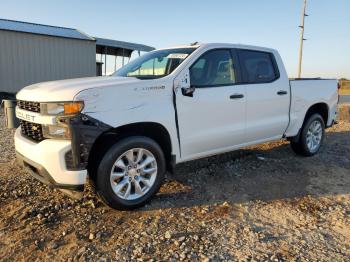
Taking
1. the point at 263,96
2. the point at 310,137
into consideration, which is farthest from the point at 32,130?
the point at 310,137

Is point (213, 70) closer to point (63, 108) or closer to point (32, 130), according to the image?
point (63, 108)

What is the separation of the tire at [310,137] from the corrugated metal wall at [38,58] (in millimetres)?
14504

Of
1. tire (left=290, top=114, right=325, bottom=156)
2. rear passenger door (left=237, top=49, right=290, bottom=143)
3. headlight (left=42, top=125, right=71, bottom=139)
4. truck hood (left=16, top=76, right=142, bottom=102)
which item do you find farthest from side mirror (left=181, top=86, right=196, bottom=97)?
tire (left=290, top=114, right=325, bottom=156)

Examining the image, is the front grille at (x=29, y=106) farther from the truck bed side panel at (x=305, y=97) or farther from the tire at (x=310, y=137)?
the tire at (x=310, y=137)

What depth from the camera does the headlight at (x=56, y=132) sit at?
320 centimetres

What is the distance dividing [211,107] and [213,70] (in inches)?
20.7

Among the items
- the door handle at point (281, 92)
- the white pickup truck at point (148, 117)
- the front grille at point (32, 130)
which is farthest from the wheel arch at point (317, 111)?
the front grille at point (32, 130)

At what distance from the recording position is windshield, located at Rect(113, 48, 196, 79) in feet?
13.6

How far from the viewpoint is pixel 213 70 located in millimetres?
4402

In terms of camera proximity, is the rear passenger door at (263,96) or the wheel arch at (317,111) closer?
the rear passenger door at (263,96)

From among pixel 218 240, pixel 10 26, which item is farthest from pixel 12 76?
pixel 218 240

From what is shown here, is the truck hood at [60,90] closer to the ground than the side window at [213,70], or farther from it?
closer to the ground

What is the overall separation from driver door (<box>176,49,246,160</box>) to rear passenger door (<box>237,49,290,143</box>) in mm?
176

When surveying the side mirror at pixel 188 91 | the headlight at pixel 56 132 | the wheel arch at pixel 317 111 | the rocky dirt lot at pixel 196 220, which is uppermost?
the side mirror at pixel 188 91
